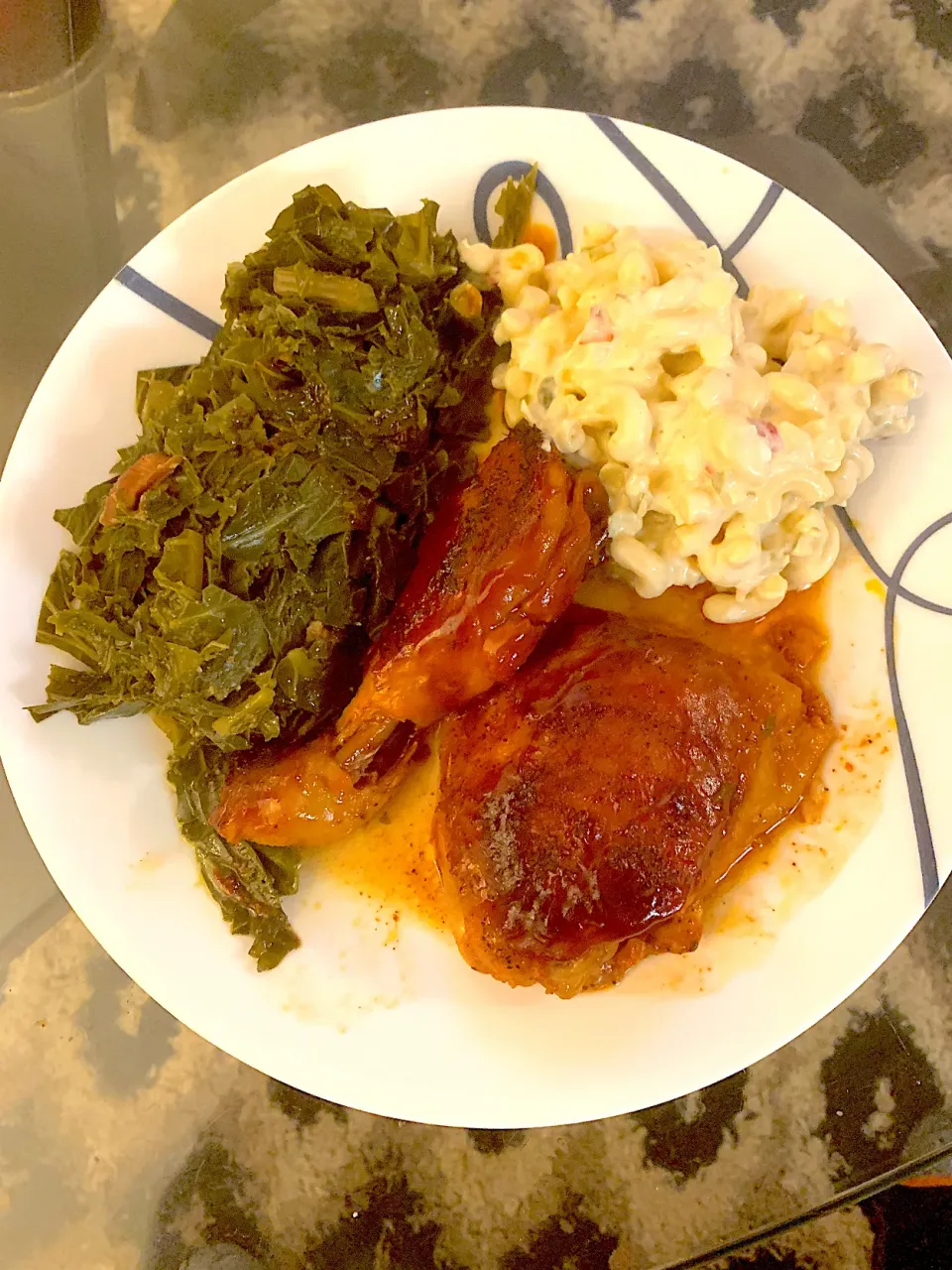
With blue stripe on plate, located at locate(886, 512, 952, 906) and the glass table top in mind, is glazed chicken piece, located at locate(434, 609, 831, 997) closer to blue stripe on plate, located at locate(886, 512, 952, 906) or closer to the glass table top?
blue stripe on plate, located at locate(886, 512, 952, 906)

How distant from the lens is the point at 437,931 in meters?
2.14

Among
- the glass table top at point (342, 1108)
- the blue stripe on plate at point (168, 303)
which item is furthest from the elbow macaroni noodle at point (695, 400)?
the glass table top at point (342, 1108)

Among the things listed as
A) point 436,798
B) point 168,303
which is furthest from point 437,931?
point 168,303

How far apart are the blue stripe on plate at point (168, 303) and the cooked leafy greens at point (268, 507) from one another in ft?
0.39

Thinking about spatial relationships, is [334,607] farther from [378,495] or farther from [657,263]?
[657,263]

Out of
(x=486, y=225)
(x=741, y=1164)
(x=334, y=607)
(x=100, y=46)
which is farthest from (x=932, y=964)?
(x=100, y=46)

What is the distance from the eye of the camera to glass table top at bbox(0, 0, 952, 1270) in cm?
254

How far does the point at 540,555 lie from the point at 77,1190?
7.82ft

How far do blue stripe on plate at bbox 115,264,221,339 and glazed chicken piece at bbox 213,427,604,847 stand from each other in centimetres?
72

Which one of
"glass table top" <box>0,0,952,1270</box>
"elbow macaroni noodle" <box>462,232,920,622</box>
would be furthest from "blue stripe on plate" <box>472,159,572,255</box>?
"glass table top" <box>0,0,952,1270</box>

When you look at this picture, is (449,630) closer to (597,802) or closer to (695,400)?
(597,802)

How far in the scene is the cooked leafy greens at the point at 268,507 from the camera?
6.27 ft

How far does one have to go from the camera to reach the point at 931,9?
2619 mm

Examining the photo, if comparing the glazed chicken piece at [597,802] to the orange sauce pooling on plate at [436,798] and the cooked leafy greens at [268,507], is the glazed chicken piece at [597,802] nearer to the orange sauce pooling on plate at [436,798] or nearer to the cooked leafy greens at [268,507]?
the orange sauce pooling on plate at [436,798]
